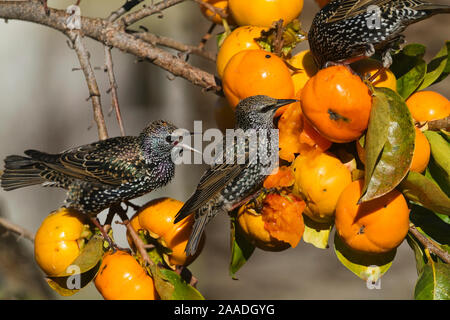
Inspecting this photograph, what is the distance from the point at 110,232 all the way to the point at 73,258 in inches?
7.4

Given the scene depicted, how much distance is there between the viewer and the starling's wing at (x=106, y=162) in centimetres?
274

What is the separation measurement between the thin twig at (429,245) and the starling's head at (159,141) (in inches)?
47.5

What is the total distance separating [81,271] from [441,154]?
1.41 m

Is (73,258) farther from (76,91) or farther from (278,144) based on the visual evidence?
(76,91)

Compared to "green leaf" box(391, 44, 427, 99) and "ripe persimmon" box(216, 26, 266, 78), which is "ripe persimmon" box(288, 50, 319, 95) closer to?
"ripe persimmon" box(216, 26, 266, 78)

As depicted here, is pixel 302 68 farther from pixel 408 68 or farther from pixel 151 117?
pixel 151 117

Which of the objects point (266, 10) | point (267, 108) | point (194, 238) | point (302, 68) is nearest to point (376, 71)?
point (302, 68)

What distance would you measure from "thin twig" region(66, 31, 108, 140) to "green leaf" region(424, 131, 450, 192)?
1.37m

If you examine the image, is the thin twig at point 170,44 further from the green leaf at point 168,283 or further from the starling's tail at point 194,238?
the green leaf at point 168,283

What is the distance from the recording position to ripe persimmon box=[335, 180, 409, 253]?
1.92 meters

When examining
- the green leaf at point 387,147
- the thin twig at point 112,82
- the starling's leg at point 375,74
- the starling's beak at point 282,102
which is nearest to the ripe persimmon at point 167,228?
the thin twig at point 112,82

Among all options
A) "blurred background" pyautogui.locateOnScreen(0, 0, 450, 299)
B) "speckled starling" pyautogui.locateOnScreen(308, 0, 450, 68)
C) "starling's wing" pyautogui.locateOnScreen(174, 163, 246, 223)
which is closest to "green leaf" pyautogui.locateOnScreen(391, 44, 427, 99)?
"speckled starling" pyautogui.locateOnScreen(308, 0, 450, 68)
